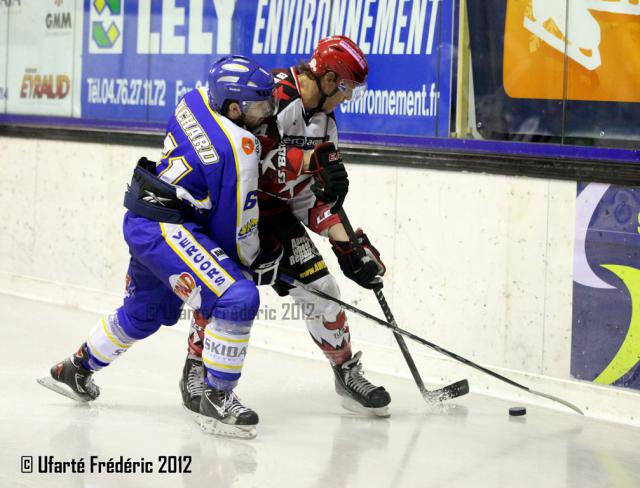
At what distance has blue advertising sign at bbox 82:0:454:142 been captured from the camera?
15.3ft

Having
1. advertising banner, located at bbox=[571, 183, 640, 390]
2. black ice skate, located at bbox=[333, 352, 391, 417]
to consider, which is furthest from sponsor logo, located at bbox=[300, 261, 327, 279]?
advertising banner, located at bbox=[571, 183, 640, 390]

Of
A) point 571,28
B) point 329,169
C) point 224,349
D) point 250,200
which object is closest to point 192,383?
point 224,349

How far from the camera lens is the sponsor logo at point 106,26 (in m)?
5.91

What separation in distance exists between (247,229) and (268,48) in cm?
196

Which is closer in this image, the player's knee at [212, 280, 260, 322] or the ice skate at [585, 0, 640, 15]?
the player's knee at [212, 280, 260, 322]

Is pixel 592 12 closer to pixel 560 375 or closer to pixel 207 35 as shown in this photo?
pixel 560 375

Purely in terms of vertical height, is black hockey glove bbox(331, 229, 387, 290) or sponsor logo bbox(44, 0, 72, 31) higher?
sponsor logo bbox(44, 0, 72, 31)

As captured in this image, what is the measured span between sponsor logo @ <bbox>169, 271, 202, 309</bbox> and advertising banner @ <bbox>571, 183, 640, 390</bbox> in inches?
60.8

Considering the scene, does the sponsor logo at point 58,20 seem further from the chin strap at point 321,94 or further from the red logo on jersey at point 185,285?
the red logo on jersey at point 185,285

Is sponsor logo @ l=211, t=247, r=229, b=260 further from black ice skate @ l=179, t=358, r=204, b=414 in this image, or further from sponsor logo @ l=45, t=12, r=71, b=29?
sponsor logo @ l=45, t=12, r=71, b=29

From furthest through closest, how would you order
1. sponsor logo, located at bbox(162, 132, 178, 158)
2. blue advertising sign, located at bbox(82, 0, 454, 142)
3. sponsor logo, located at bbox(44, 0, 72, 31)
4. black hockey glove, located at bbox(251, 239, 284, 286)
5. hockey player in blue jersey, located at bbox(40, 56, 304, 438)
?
sponsor logo, located at bbox(44, 0, 72, 31) → blue advertising sign, located at bbox(82, 0, 454, 142) → black hockey glove, located at bbox(251, 239, 284, 286) → sponsor logo, located at bbox(162, 132, 178, 158) → hockey player in blue jersey, located at bbox(40, 56, 304, 438)

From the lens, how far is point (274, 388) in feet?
14.3

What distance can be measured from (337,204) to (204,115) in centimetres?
59

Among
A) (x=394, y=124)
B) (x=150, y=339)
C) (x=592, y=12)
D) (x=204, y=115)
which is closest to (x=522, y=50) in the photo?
(x=592, y=12)
